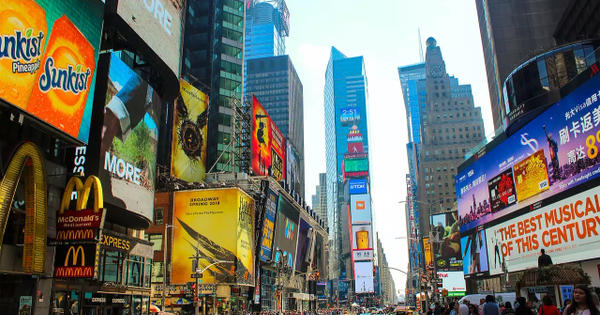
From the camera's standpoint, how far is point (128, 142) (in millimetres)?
35750

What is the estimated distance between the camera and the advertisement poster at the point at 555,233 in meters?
33.6

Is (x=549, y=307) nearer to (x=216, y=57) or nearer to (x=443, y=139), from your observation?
(x=216, y=57)

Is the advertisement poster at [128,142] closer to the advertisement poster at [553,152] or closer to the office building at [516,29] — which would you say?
the advertisement poster at [553,152]

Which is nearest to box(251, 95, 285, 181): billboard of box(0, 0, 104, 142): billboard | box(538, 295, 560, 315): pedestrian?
box(0, 0, 104, 142): billboard

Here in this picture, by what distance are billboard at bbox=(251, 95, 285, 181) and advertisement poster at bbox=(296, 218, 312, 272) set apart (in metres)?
14.1

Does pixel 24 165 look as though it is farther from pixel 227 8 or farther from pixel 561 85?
pixel 227 8

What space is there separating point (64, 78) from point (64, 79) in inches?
2.4

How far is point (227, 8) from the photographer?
102750 mm

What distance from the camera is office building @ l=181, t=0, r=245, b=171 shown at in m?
96.8

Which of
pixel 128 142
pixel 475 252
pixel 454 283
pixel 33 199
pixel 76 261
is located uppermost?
pixel 128 142

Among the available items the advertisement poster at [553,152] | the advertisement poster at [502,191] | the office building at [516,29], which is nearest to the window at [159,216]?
the advertisement poster at [553,152]

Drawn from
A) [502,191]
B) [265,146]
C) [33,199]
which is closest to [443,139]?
[265,146]

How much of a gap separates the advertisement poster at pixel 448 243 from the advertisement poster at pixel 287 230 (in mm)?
26286

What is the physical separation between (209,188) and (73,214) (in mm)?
38409
